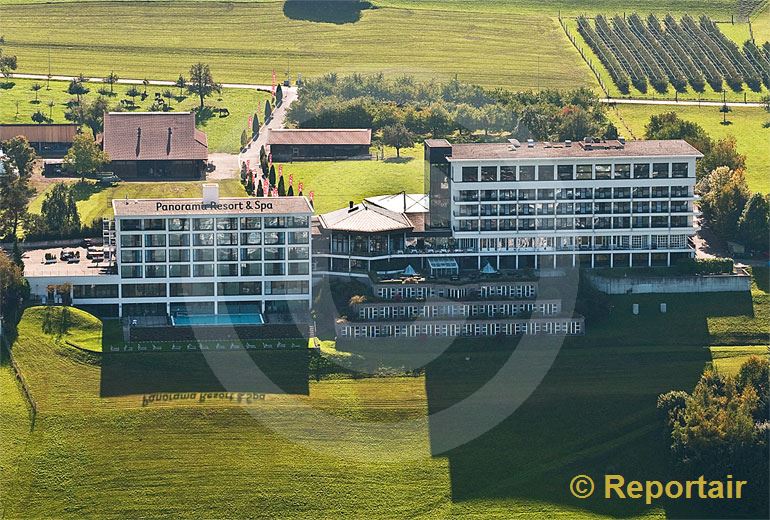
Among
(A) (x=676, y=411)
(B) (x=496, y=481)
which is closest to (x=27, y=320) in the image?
(B) (x=496, y=481)

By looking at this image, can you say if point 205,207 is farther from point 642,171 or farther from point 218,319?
point 642,171

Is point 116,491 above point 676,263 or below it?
below

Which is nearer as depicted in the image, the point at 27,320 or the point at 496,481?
the point at 496,481

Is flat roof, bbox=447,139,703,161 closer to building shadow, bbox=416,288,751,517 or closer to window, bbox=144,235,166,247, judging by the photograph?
building shadow, bbox=416,288,751,517

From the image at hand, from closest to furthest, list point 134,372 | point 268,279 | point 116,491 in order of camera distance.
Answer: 1. point 116,491
2. point 134,372
3. point 268,279

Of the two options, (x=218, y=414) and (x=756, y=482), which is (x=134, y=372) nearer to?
(x=218, y=414)

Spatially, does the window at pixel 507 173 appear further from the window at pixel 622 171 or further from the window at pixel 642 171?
the window at pixel 642 171

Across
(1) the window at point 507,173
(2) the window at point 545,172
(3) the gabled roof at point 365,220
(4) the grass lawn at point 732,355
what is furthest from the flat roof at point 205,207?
(4) the grass lawn at point 732,355
